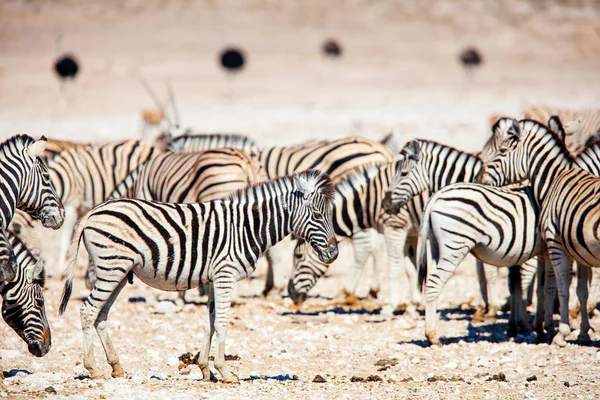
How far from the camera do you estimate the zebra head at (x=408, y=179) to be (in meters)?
10.3

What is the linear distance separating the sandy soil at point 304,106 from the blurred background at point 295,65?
0.26 m

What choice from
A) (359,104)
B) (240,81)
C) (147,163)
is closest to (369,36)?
(240,81)

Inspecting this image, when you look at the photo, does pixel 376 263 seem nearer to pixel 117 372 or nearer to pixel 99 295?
pixel 117 372

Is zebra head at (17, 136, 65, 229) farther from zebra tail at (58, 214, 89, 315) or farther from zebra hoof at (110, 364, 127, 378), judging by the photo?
zebra hoof at (110, 364, 127, 378)

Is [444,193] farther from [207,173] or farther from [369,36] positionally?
[369,36]

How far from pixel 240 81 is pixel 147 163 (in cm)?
5083

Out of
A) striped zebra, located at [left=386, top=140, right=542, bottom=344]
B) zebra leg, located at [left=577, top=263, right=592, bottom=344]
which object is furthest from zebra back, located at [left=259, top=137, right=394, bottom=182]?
zebra leg, located at [left=577, top=263, right=592, bottom=344]

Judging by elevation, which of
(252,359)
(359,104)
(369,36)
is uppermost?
(369,36)

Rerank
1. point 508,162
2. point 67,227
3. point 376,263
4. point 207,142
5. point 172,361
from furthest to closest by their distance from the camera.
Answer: point 207,142 → point 67,227 → point 376,263 → point 508,162 → point 172,361

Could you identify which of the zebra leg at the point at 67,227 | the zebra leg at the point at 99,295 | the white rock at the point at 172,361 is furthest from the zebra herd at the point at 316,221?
the white rock at the point at 172,361

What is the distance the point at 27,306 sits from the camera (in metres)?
7.78

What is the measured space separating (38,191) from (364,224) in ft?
15.2

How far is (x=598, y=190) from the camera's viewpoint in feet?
27.7

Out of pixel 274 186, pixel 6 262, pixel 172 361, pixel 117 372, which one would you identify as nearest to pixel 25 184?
pixel 6 262
